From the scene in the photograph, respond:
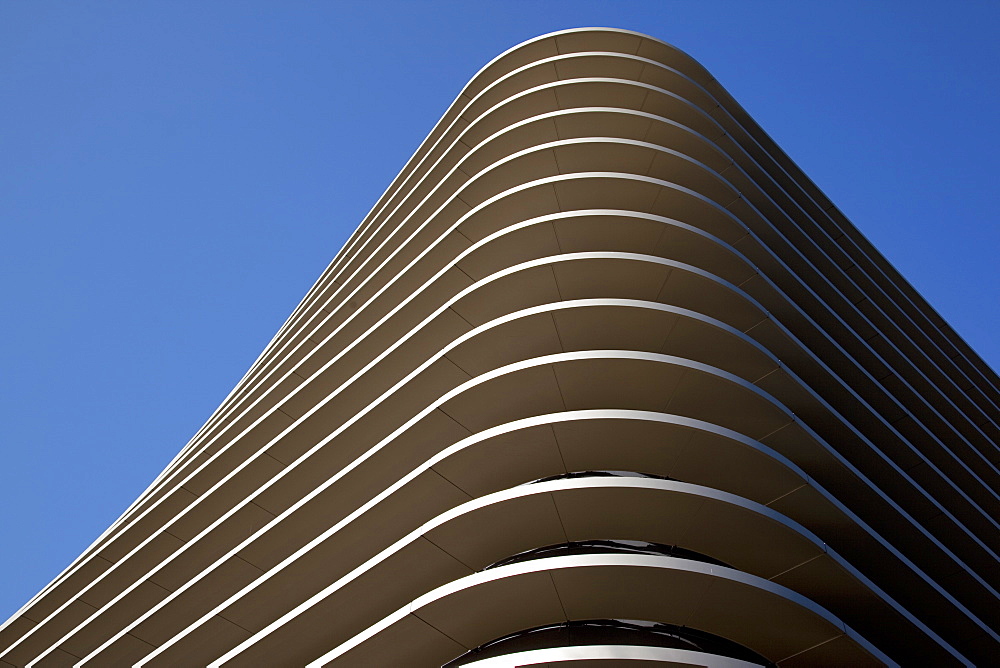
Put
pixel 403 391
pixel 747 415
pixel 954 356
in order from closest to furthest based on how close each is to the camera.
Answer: pixel 747 415, pixel 403 391, pixel 954 356

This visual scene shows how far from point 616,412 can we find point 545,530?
6.04 feet

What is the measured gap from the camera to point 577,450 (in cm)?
1271

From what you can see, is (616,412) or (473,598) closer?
(473,598)

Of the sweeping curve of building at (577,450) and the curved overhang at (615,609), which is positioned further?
the sweeping curve of building at (577,450)

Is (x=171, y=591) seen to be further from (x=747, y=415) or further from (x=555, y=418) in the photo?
(x=747, y=415)

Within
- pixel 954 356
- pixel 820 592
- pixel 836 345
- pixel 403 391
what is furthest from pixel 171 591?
pixel 954 356

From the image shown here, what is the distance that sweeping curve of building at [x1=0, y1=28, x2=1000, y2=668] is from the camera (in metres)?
11.3

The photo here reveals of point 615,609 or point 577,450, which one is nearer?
point 615,609

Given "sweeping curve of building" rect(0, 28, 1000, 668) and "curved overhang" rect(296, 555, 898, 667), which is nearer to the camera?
"curved overhang" rect(296, 555, 898, 667)

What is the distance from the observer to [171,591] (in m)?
19.1

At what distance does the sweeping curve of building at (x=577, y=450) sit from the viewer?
1126cm

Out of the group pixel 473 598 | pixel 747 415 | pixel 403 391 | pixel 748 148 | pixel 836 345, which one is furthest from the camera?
pixel 748 148

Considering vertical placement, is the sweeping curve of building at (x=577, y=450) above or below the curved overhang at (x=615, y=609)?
above

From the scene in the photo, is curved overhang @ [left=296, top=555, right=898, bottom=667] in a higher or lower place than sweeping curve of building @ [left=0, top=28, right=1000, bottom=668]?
lower
